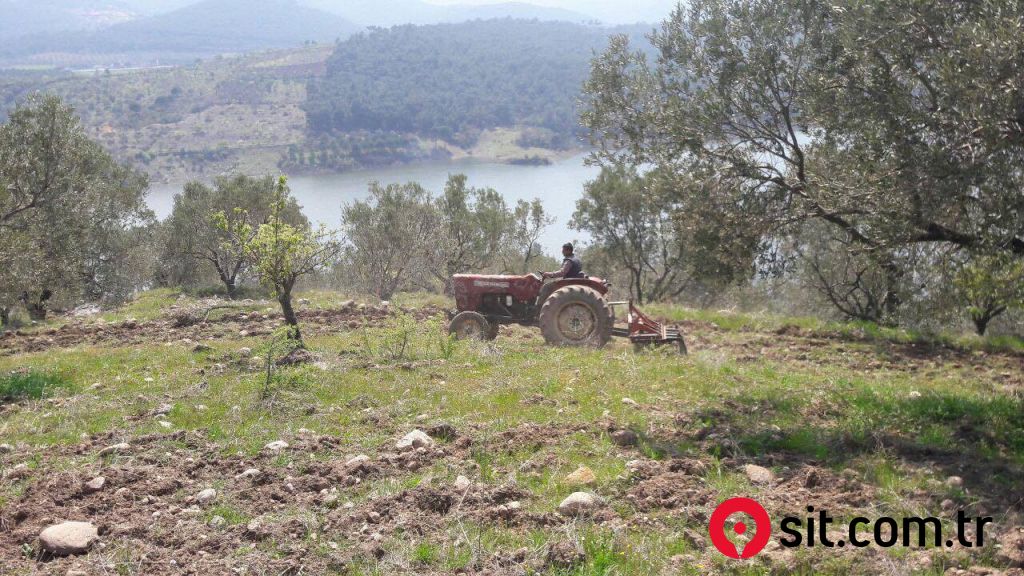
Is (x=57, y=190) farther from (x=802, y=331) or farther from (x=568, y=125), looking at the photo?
(x=568, y=125)

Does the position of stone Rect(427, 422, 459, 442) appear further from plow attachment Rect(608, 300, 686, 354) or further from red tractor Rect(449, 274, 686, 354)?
plow attachment Rect(608, 300, 686, 354)

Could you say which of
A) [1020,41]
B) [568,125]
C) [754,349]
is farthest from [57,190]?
[568,125]

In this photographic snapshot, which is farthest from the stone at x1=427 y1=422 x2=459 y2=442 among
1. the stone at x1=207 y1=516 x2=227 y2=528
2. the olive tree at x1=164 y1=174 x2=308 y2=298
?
the olive tree at x1=164 y1=174 x2=308 y2=298

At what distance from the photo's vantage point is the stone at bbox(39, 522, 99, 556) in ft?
15.7

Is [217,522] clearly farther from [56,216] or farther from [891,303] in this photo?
[56,216]

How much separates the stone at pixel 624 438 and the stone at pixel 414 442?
1.69 m

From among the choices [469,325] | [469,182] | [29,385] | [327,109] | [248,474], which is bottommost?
[29,385]

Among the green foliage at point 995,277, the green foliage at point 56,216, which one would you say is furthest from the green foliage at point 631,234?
the green foliage at point 56,216

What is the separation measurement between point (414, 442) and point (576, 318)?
597 centimetres

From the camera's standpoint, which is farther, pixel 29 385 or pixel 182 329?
pixel 182 329

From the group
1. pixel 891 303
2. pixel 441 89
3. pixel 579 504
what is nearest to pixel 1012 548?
pixel 579 504

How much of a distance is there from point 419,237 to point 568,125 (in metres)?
99.5

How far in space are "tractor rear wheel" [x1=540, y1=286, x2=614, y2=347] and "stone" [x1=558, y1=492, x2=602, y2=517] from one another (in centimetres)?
661

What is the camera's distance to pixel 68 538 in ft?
15.9
